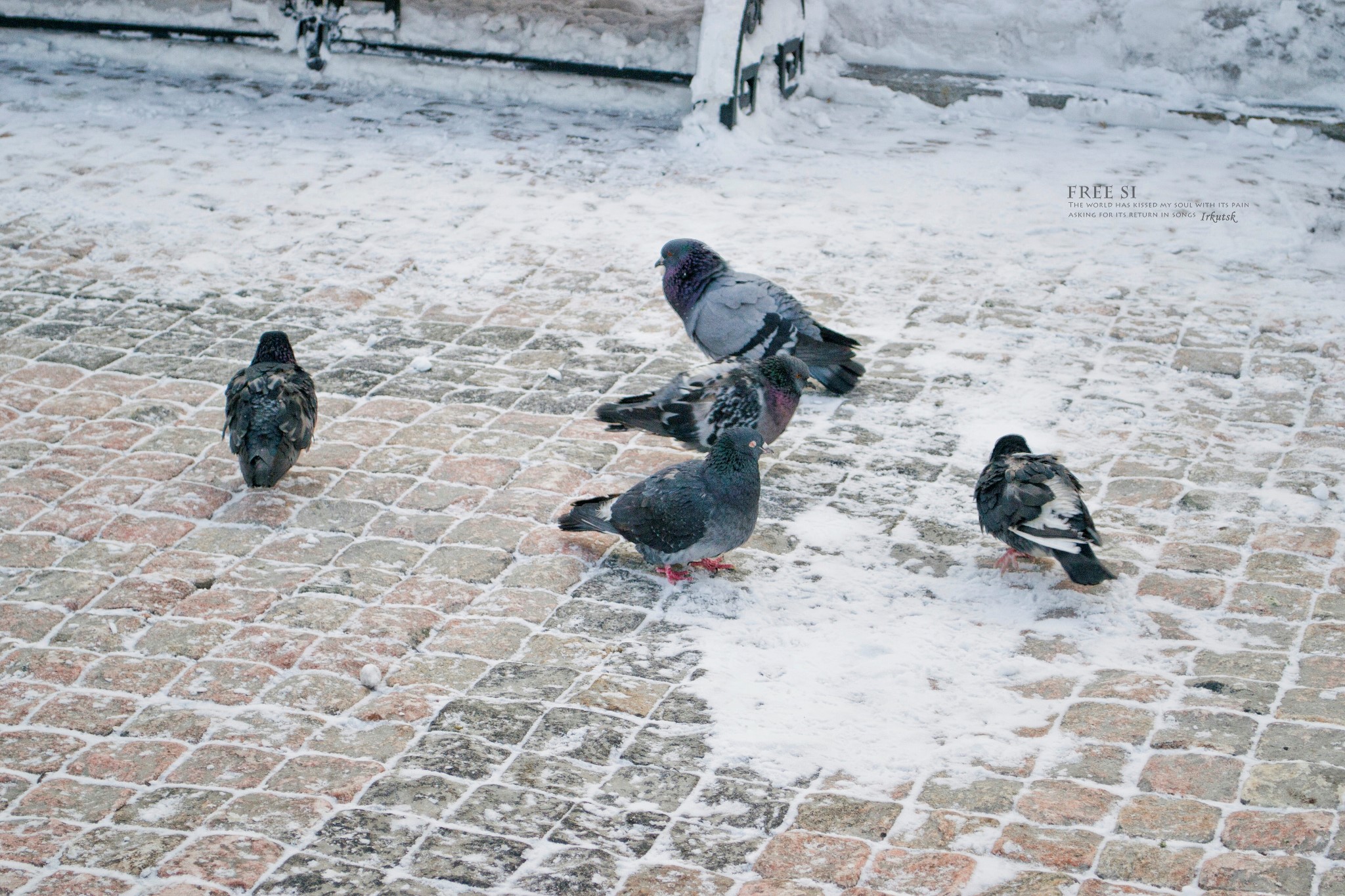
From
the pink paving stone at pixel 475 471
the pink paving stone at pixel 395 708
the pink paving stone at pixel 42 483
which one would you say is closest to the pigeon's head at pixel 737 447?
the pink paving stone at pixel 475 471

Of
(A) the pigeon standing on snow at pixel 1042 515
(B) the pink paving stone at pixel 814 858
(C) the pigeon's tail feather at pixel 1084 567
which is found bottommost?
(B) the pink paving stone at pixel 814 858

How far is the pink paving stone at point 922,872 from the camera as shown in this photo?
158 inches

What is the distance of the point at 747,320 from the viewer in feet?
22.9

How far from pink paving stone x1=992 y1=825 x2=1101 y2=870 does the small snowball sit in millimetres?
2216

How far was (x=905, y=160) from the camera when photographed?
35.0 ft

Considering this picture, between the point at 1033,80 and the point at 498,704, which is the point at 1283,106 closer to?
the point at 1033,80

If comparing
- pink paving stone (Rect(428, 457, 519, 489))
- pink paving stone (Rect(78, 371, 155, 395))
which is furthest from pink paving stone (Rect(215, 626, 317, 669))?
pink paving stone (Rect(78, 371, 155, 395))

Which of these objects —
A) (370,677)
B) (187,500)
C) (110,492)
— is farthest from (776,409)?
(110,492)

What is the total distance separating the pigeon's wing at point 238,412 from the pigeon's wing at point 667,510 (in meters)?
1.76

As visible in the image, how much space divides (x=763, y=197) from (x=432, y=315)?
2.86m

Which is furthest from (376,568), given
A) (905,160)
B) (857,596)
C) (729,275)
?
(905,160)

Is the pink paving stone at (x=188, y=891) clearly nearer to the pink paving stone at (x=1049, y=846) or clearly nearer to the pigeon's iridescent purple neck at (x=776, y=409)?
the pink paving stone at (x=1049, y=846)

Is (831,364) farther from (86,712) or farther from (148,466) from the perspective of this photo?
(86,712)

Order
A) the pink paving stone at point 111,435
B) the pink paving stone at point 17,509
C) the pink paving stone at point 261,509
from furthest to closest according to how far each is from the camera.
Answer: the pink paving stone at point 111,435 → the pink paving stone at point 261,509 → the pink paving stone at point 17,509
